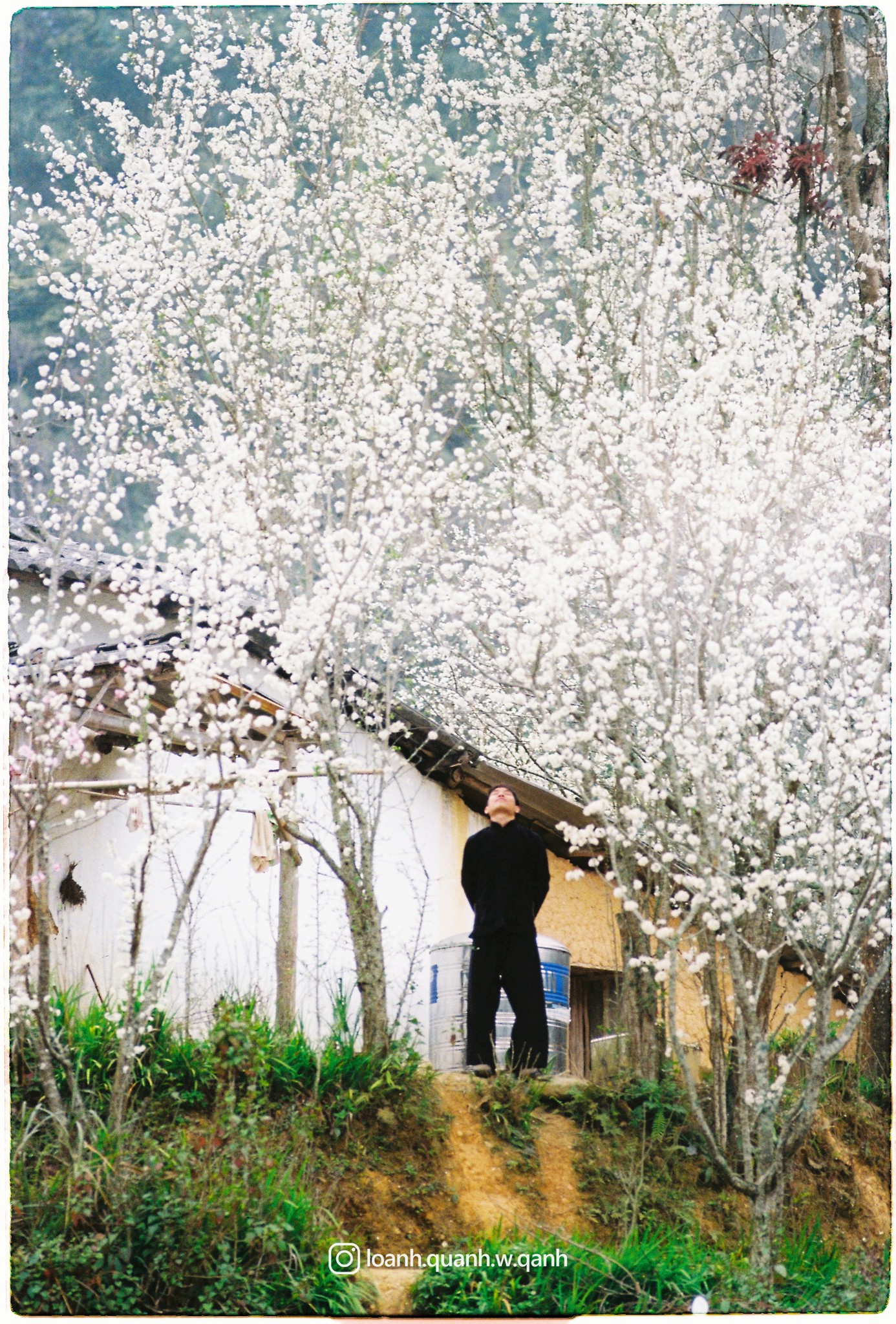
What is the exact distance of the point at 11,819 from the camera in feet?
15.9

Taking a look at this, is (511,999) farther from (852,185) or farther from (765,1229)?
(852,185)

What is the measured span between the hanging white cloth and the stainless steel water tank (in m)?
0.98

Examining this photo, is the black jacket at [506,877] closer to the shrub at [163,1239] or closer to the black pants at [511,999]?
the black pants at [511,999]

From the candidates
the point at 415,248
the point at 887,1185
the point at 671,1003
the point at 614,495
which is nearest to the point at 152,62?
the point at 415,248

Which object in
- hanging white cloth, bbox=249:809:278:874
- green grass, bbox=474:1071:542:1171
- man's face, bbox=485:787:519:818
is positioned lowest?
green grass, bbox=474:1071:542:1171

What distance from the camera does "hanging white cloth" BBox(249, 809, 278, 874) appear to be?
226 inches

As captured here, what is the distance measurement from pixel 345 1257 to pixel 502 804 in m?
2.05

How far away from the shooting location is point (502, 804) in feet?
17.8

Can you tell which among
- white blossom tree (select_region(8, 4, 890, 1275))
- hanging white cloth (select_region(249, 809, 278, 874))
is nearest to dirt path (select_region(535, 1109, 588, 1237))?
white blossom tree (select_region(8, 4, 890, 1275))

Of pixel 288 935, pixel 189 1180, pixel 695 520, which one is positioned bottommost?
pixel 189 1180

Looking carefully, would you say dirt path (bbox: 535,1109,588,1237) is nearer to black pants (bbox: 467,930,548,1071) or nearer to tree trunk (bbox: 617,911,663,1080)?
black pants (bbox: 467,930,548,1071)

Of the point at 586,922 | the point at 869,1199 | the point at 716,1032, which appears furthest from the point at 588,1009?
the point at 869,1199

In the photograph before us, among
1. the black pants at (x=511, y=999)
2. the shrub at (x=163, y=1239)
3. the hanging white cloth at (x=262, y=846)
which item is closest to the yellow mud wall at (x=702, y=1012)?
the black pants at (x=511, y=999)

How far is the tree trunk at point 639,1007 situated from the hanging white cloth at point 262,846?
1797 mm
